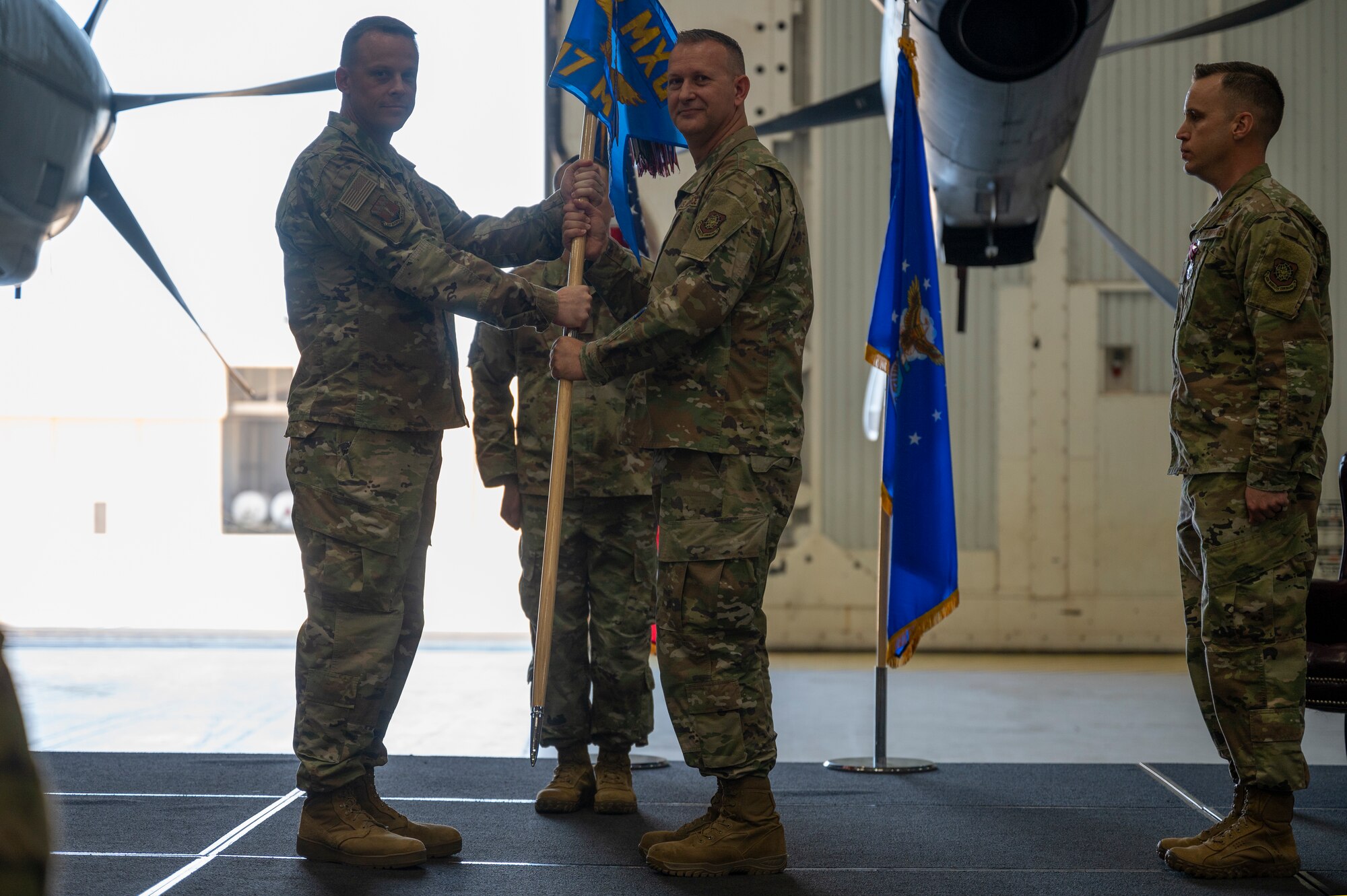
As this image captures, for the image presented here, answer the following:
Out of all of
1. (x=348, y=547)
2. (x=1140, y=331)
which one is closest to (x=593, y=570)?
(x=348, y=547)

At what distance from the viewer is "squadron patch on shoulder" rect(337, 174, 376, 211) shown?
2.15 metres

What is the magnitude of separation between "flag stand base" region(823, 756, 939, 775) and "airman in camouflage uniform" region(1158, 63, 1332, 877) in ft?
3.53

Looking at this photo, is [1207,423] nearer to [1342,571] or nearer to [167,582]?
[1342,571]

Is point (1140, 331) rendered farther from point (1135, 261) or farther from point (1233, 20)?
point (1233, 20)

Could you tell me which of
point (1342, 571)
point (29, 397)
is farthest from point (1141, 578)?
point (29, 397)

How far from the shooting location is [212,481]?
8.98 metres

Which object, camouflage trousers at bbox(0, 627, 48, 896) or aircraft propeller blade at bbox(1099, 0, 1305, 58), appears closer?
camouflage trousers at bbox(0, 627, 48, 896)

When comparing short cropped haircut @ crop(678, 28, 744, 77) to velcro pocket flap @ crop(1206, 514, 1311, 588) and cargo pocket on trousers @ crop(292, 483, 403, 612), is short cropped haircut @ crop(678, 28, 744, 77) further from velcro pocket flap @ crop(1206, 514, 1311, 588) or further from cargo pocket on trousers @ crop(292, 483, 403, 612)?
A: velcro pocket flap @ crop(1206, 514, 1311, 588)

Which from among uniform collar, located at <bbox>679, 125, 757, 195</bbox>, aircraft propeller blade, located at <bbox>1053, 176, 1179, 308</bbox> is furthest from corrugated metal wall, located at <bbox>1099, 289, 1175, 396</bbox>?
uniform collar, located at <bbox>679, 125, 757, 195</bbox>

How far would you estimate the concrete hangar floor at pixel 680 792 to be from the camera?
2041mm

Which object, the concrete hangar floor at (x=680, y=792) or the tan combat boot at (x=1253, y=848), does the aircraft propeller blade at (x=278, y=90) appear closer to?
the concrete hangar floor at (x=680, y=792)

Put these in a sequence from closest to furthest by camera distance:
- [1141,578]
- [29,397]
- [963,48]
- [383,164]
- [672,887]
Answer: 1. [672,887]
2. [383,164]
3. [963,48]
4. [1141,578]
5. [29,397]

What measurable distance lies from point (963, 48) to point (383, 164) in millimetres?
1606

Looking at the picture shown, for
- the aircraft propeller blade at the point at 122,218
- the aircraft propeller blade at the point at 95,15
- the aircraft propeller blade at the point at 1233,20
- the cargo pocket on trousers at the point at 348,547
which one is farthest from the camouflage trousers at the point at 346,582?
the aircraft propeller blade at the point at 1233,20
